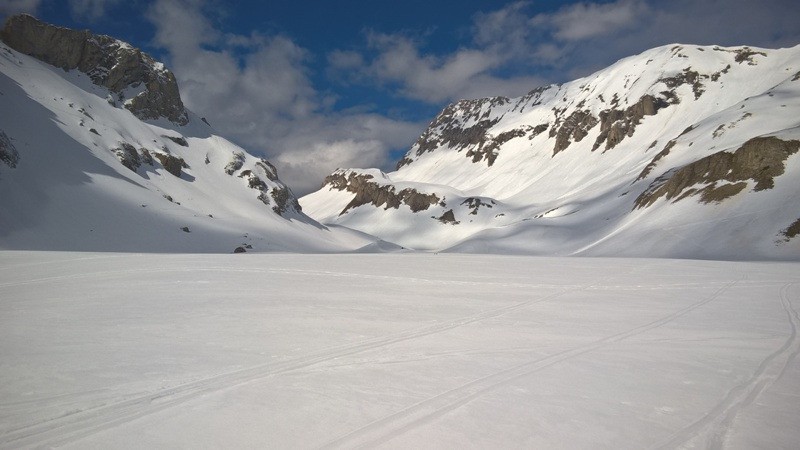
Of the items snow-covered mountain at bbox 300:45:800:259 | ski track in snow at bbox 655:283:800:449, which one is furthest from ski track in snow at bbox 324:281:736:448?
snow-covered mountain at bbox 300:45:800:259

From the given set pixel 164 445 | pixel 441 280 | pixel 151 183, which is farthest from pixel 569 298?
pixel 151 183

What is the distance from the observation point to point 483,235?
80562 millimetres

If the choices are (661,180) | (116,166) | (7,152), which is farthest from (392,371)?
(116,166)

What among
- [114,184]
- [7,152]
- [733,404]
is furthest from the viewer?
[114,184]

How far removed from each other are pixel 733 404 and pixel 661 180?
247 ft

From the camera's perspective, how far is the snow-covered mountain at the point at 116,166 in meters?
52.7

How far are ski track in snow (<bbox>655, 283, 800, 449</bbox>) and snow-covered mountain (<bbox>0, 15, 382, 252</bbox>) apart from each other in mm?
57796

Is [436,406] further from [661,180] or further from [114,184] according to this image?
[661,180]

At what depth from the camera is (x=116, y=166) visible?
71.9 metres

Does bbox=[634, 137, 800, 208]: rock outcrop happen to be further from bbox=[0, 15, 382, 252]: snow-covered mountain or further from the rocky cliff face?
the rocky cliff face

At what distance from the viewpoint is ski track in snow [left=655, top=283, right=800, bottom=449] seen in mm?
4113

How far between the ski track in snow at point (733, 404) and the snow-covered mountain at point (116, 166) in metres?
57.8

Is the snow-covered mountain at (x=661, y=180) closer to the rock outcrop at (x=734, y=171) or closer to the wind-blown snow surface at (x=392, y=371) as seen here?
the rock outcrop at (x=734, y=171)

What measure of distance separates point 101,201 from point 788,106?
11251 cm
